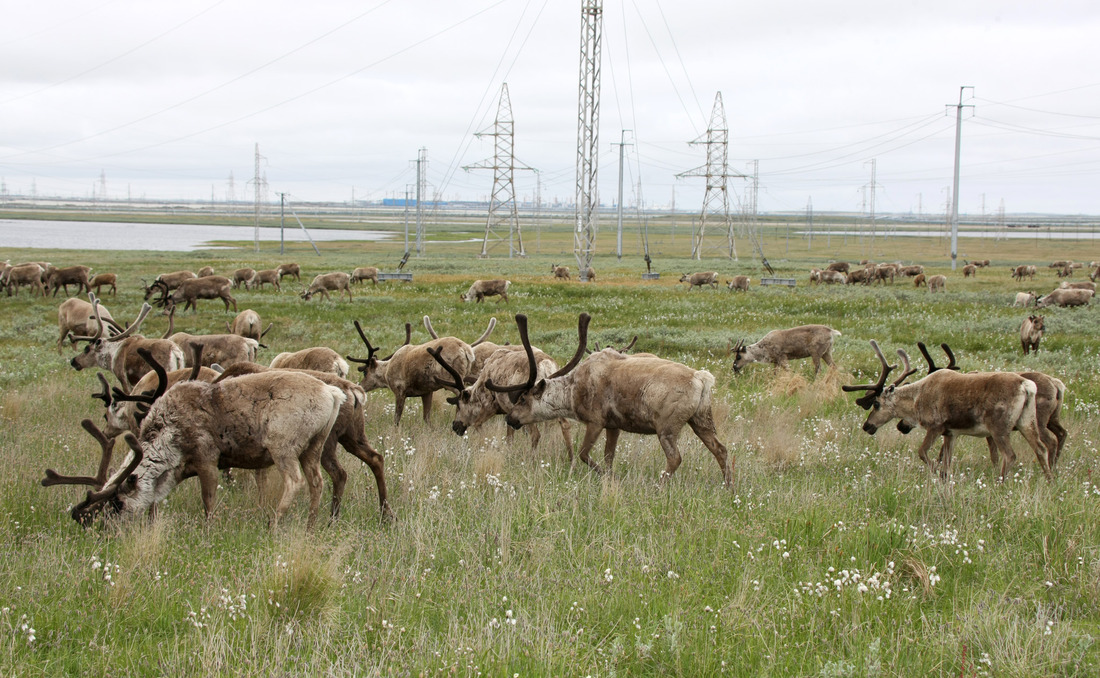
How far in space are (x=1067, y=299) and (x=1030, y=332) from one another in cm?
1440

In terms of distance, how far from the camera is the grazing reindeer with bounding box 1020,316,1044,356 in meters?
17.9

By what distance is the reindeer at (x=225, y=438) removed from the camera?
695 cm

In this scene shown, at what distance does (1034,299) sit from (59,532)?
3235cm

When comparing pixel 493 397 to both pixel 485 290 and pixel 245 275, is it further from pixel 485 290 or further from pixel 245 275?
pixel 245 275

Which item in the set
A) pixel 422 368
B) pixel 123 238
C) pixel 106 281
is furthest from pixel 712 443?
pixel 123 238

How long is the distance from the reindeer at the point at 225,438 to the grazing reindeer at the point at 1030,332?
53.5ft

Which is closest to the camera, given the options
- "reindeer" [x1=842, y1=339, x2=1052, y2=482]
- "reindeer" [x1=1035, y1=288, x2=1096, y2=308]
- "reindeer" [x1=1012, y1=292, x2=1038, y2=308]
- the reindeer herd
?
the reindeer herd

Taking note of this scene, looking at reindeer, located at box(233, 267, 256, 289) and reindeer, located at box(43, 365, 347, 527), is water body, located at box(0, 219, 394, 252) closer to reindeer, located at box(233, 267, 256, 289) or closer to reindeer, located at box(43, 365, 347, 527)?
reindeer, located at box(233, 267, 256, 289)

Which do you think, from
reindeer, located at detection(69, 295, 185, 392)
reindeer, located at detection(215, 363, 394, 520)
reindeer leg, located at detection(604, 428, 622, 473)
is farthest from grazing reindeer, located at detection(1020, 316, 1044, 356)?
reindeer, located at detection(69, 295, 185, 392)

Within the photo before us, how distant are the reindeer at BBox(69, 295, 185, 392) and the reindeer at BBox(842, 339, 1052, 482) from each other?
9.97 metres

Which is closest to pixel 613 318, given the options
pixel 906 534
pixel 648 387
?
pixel 648 387

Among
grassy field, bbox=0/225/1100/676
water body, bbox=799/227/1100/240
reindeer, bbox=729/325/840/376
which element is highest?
water body, bbox=799/227/1100/240

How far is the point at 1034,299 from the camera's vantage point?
30266mm

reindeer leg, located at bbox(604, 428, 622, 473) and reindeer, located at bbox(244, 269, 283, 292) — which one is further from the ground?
reindeer, located at bbox(244, 269, 283, 292)
